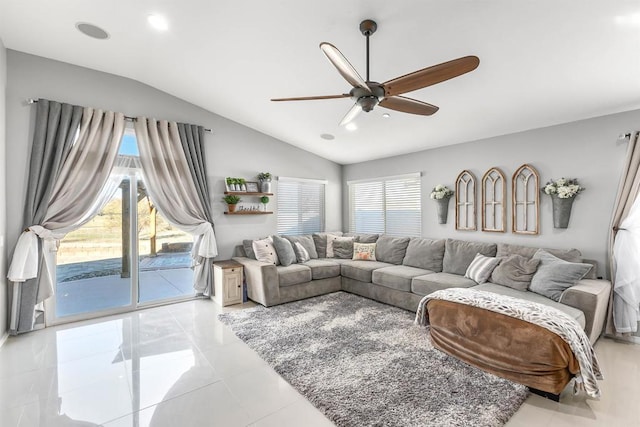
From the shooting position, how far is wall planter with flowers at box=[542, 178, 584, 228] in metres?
3.60

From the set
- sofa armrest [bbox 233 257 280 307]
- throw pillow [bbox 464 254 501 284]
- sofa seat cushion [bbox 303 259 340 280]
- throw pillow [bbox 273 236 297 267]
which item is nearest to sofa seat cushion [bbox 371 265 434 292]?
throw pillow [bbox 464 254 501 284]

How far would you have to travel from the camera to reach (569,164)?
12.2 feet

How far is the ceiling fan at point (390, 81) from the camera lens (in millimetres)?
1911

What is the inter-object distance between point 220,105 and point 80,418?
4.00m

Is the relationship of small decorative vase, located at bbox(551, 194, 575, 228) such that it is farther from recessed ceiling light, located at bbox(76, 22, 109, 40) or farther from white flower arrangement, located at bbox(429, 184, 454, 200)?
recessed ceiling light, located at bbox(76, 22, 109, 40)

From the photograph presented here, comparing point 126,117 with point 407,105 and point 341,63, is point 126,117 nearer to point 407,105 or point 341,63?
point 341,63

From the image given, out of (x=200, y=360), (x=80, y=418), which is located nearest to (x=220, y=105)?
(x=200, y=360)

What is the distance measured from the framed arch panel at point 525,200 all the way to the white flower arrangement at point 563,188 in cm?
19

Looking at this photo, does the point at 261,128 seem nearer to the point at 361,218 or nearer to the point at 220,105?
the point at 220,105

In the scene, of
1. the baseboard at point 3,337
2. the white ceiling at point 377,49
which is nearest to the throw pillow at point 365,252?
the white ceiling at point 377,49

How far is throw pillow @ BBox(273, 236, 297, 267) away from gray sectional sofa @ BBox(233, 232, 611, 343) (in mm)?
89

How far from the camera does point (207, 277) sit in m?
4.77

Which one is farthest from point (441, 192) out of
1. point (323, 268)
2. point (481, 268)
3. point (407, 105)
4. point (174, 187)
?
point (174, 187)

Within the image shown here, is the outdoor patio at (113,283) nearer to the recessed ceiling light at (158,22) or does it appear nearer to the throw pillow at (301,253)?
the throw pillow at (301,253)
